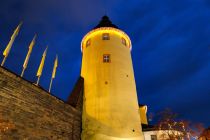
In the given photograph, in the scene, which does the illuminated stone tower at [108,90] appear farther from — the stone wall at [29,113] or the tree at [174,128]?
the tree at [174,128]

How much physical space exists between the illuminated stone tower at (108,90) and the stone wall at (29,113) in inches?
108

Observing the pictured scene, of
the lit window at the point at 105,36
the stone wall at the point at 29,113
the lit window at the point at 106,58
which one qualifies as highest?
the lit window at the point at 105,36

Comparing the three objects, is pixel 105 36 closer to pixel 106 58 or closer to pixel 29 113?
pixel 106 58

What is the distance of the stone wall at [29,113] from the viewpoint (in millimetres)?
10023

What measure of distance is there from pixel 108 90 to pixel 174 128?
30.7ft

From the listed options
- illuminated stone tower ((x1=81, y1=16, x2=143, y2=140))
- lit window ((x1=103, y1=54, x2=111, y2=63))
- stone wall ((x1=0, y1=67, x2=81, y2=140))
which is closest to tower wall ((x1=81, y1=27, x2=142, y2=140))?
illuminated stone tower ((x1=81, y1=16, x2=143, y2=140))

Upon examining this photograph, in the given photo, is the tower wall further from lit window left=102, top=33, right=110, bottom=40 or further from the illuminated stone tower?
lit window left=102, top=33, right=110, bottom=40

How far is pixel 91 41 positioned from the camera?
21.2 meters

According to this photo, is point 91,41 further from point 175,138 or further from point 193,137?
point 193,137

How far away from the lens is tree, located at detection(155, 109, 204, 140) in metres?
19.6

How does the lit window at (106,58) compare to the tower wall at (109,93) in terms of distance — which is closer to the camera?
the tower wall at (109,93)

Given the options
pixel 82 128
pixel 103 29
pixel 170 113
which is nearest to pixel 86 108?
pixel 82 128

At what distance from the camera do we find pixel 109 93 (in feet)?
56.4

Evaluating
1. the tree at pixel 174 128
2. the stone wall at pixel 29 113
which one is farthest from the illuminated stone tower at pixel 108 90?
the tree at pixel 174 128
